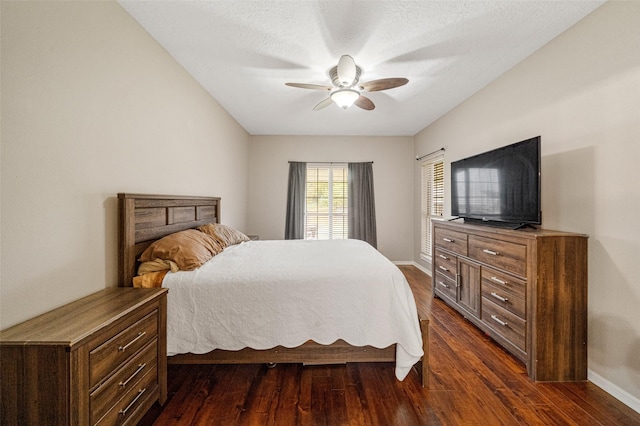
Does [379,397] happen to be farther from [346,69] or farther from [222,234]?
[346,69]

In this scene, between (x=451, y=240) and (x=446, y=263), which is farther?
(x=446, y=263)

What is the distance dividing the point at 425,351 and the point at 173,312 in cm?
175

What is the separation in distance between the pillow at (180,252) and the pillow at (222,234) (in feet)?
1.75

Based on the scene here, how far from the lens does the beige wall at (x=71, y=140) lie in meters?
1.12

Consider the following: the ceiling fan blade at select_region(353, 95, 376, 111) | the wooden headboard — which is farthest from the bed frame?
the ceiling fan blade at select_region(353, 95, 376, 111)

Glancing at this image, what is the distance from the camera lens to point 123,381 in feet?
3.92

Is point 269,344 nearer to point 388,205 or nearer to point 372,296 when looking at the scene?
point 372,296

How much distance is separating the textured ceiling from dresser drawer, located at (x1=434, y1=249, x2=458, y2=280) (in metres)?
1.99

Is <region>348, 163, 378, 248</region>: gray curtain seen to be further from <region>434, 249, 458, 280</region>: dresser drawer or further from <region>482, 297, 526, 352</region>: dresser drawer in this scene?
<region>482, 297, 526, 352</region>: dresser drawer

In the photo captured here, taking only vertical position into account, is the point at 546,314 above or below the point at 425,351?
above

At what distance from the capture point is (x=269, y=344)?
5.54ft

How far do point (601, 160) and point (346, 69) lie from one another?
1.97 m

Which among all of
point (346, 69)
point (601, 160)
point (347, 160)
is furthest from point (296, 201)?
point (601, 160)

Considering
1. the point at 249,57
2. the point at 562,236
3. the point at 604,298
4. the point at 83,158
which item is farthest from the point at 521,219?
the point at 83,158
